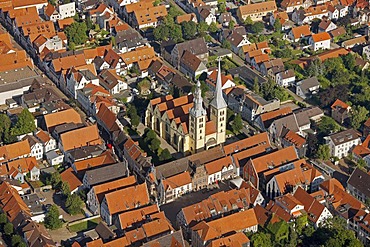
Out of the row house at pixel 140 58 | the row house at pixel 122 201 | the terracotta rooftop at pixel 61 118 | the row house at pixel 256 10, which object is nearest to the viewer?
the row house at pixel 122 201

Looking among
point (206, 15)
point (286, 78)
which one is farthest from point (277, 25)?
point (286, 78)

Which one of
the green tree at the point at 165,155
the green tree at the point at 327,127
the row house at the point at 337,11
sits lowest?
the row house at the point at 337,11

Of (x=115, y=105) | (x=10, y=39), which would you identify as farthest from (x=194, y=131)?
(x=10, y=39)

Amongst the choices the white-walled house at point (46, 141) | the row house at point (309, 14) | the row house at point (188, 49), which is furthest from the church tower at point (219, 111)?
the row house at point (309, 14)

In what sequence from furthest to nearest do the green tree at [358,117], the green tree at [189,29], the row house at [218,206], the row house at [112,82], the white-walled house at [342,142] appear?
1. the green tree at [189,29]
2. the row house at [112,82]
3. the green tree at [358,117]
4. the white-walled house at [342,142]
5. the row house at [218,206]

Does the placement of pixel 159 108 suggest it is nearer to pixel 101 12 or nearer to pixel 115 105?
pixel 115 105

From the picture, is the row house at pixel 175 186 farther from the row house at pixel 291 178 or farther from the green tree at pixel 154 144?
the row house at pixel 291 178

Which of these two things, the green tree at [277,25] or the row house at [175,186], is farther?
the green tree at [277,25]

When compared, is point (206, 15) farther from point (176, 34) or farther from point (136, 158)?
point (136, 158)

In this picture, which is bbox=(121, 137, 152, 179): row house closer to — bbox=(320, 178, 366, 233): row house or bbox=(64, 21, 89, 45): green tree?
bbox=(320, 178, 366, 233): row house
